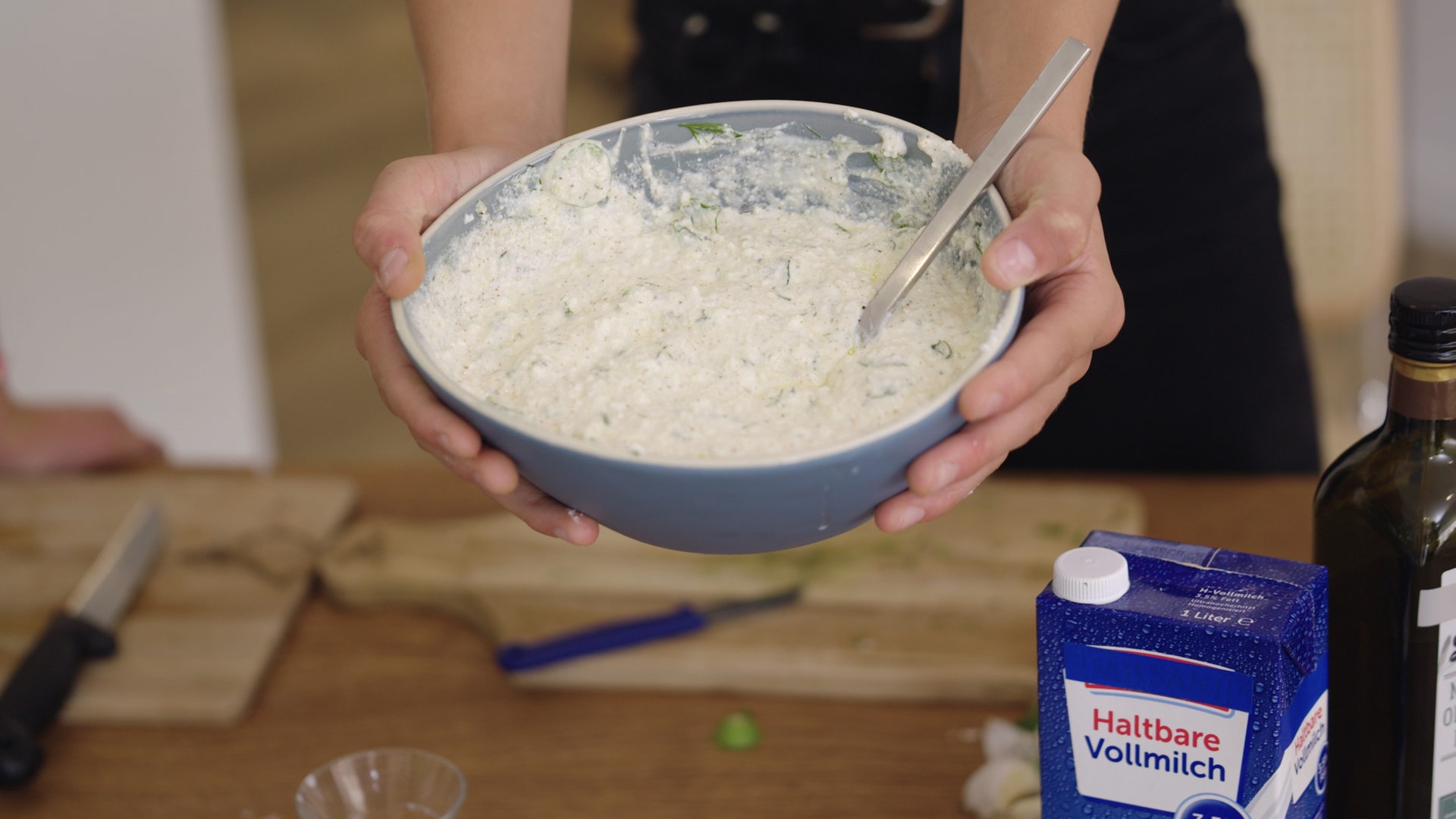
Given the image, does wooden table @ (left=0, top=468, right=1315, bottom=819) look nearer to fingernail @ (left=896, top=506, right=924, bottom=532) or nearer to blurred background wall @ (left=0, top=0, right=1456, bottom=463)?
fingernail @ (left=896, top=506, right=924, bottom=532)

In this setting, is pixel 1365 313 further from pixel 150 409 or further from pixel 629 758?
pixel 150 409

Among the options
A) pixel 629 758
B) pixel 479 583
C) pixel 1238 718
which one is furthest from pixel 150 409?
pixel 1238 718

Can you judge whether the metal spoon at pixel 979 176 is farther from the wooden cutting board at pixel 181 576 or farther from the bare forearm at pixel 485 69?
the wooden cutting board at pixel 181 576

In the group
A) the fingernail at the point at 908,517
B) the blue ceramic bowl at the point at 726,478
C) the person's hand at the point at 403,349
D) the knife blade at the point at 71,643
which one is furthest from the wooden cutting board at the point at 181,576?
the fingernail at the point at 908,517

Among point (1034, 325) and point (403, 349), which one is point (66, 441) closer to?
point (403, 349)

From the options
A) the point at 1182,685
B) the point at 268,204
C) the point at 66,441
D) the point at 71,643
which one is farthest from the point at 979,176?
the point at 268,204
